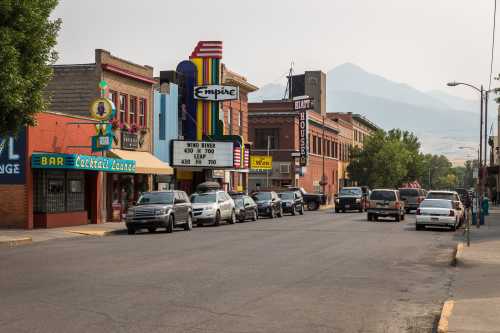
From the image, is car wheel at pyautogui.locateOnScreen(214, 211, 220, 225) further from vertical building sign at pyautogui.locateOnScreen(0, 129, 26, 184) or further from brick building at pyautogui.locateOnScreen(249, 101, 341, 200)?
brick building at pyautogui.locateOnScreen(249, 101, 341, 200)

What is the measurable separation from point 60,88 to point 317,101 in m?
72.1

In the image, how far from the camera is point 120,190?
4231 cm

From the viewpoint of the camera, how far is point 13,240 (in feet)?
84.9

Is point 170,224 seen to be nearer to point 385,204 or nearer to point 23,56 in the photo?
point 23,56

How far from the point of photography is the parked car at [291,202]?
2128 inches

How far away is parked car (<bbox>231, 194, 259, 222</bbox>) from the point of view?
42.6 meters

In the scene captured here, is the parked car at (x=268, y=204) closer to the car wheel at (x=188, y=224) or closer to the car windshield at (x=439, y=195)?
the car windshield at (x=439, y=195)

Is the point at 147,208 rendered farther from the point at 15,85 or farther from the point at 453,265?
the point at 453,265

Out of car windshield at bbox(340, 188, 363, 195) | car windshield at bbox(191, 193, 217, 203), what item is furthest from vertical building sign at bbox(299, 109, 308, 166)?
car windshield at bbox(191, 193, 217, 203)

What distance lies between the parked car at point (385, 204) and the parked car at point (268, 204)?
786cm

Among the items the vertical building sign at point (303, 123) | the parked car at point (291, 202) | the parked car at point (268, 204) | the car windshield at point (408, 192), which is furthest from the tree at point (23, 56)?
the vertical building sign at point (303, 123)

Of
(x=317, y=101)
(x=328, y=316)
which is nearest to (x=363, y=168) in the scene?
(x=317, y=101)

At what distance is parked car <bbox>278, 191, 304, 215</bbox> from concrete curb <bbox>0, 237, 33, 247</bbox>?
2840 centimetres

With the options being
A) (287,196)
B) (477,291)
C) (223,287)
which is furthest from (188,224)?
(287,196)
